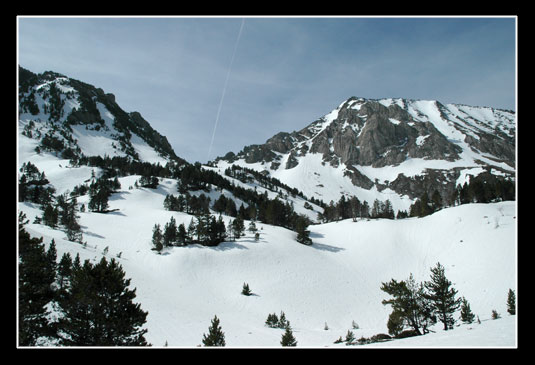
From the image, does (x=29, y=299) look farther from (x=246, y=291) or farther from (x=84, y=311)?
(x=246, y=291)

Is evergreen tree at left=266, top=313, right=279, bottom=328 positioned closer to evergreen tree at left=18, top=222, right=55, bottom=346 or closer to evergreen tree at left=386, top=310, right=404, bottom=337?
evergreen tree at left=386, top=310, right=404, bottom=337

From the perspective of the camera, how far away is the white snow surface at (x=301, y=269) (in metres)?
34.9

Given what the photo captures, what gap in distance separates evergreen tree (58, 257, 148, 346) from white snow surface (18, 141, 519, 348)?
30.3 feet

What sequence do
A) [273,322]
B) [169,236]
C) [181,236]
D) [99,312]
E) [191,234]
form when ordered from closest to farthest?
[99,312] < [273,322] < [169,236] < [181,236] < [191,234]

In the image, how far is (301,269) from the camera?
55125mm

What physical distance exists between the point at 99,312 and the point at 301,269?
43.6 meters

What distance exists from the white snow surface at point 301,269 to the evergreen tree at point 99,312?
9245 mm

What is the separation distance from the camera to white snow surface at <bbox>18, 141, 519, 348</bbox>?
114 ft

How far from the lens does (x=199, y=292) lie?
4556 centimetres

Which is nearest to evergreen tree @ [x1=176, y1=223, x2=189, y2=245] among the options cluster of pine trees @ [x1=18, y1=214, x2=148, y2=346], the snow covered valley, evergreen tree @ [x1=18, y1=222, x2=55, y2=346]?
the snow covered valley

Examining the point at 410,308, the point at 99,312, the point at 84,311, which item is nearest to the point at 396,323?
the point at 410,308
